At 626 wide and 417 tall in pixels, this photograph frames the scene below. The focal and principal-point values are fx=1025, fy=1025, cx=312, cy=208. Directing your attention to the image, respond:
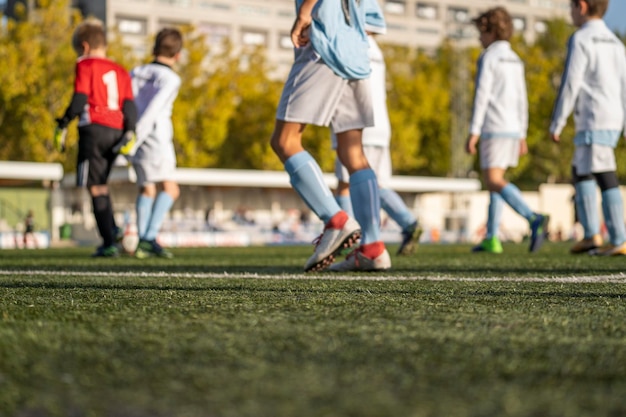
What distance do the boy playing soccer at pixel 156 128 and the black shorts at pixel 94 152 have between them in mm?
748

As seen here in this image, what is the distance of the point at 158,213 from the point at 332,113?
404 centimetres

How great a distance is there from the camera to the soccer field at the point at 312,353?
1628 millimetres

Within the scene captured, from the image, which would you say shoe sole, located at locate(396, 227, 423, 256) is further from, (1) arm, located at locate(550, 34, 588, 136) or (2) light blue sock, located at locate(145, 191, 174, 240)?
(2) light blue sock, located at locate(145, 191, 174, 240)

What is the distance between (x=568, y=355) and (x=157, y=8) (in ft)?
219

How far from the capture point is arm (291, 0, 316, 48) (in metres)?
5.45

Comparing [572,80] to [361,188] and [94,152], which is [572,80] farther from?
[94,152]

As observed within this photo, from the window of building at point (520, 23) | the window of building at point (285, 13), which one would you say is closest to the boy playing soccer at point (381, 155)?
the window of building at point (285, 13)

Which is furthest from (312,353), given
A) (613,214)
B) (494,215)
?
(494,215)

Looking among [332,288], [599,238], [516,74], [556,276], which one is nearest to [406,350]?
[332,288]

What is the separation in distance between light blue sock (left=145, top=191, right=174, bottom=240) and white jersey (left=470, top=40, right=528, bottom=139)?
3.20 m

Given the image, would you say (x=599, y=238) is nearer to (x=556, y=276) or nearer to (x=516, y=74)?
(x=516, y=74)

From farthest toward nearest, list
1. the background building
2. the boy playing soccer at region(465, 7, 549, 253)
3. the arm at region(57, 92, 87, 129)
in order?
the background building
the boy playing soccer at region(465, 7, 549, 253)
the arm at region(57, 92, 87, 129)

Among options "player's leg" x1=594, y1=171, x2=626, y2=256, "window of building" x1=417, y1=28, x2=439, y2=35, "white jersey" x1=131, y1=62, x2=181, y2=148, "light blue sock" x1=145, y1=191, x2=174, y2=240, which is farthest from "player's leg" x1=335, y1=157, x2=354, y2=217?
"window of building" x1=417, y1=28, x2=439, y2=35

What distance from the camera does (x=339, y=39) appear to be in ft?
17.7
